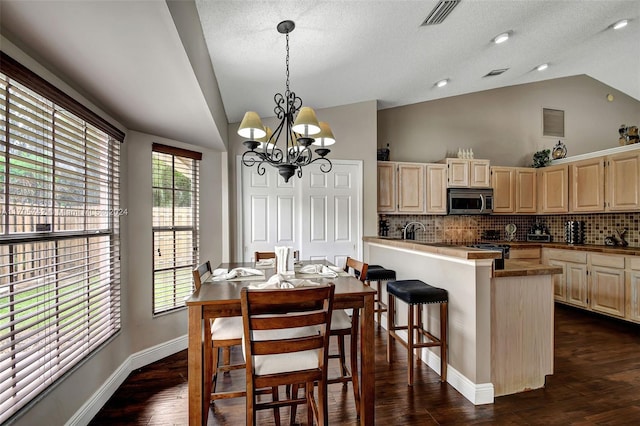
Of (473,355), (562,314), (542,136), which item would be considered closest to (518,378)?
(473,355)

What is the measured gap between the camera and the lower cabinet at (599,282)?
3.45 metres

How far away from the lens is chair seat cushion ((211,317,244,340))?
72.0 inches

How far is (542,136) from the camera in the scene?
5270mm

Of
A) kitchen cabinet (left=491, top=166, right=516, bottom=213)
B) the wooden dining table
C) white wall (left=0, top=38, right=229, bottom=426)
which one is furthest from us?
kitchen cabinet (left=491, top=166, right=516, bottom=213)

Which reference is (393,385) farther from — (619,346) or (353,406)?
(619,346)

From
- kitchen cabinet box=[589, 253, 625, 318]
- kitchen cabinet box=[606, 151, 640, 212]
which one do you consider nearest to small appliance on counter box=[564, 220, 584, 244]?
kitchen cabinet box=[606, 151, 640, 212]

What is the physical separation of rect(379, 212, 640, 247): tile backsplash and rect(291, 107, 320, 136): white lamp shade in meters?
2.89

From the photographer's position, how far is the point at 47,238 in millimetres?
1632

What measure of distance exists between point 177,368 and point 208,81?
8.21 feet

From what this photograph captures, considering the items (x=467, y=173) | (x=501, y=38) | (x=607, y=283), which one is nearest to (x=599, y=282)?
(x=607, y=283)

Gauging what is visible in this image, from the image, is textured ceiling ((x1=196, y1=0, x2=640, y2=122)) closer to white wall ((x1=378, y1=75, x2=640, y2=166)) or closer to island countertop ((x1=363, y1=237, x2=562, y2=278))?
white wall ((x1=378, y1=75, x2=640, y2=166))

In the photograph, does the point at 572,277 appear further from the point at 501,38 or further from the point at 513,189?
the point at 501,38

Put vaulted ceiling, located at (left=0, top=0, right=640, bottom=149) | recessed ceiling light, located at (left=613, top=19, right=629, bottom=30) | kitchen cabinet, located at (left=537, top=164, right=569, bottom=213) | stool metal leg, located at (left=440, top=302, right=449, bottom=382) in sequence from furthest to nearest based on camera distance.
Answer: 1. kitchen cabinet, located at (left=537, top=164, right=569, bottom=213)
2. recessed ceiling light, located at (left=613, top=19, right=629, bottom=30)
3. stool metal leg, located at (left=440, top=302, right=449, bottom=382)
4. vaulted ceiling, located at (left=0, top=0, right=640, bottom=149)

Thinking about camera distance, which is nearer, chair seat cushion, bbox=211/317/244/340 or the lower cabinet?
chair seat cushion, bbox=211/317/244/340
